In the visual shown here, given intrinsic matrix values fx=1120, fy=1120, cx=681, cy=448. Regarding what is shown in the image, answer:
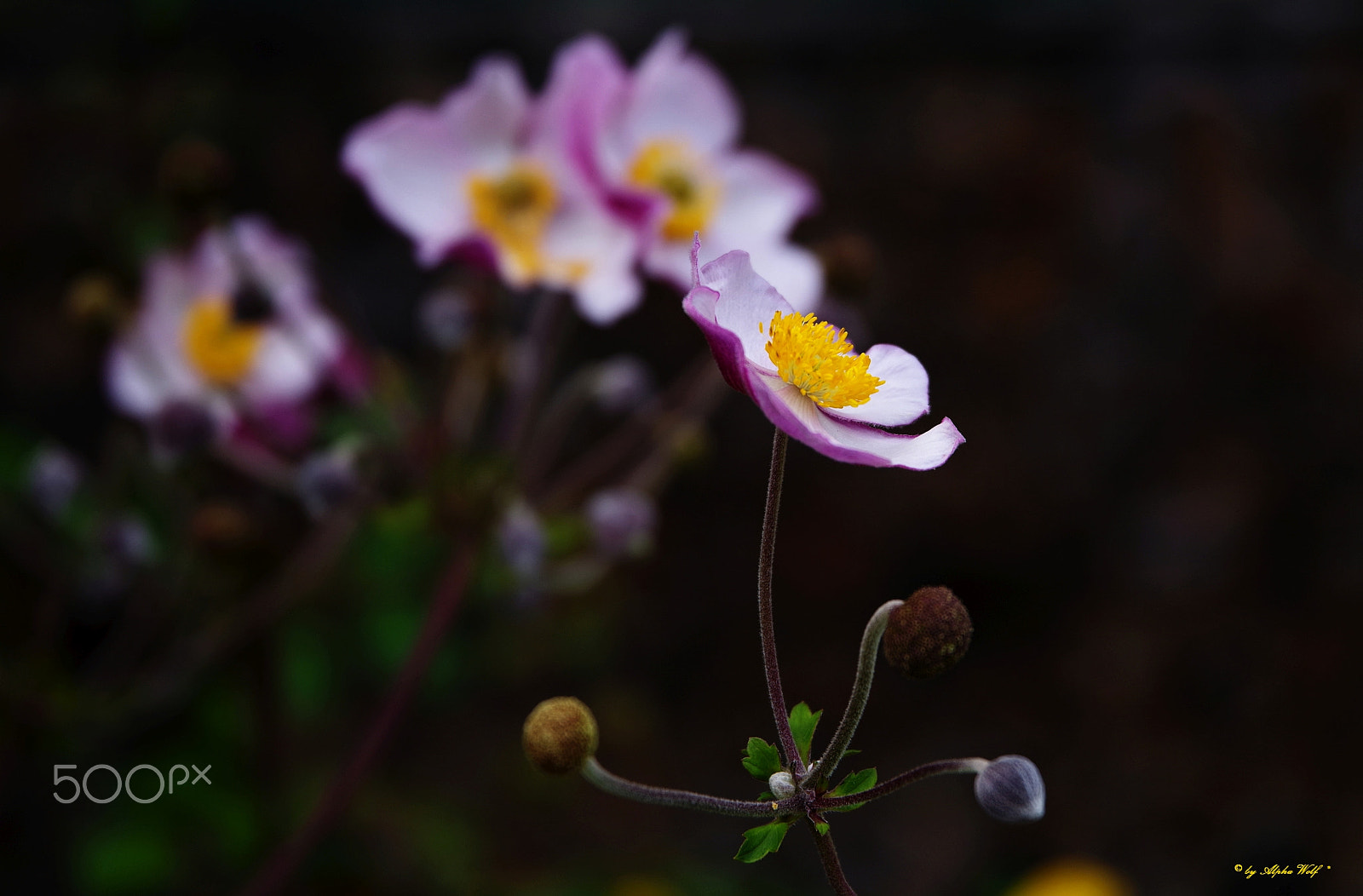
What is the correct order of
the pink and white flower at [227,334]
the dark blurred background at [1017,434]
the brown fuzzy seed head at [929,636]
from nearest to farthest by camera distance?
the brown fuzzy seed head at [929,636] < the pink and white flower at [227,334] < the dark blurred background at [1017,434]

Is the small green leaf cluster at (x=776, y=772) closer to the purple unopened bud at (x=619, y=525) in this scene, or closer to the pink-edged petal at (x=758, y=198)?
the purple unopened bud at (x=619, y=525)

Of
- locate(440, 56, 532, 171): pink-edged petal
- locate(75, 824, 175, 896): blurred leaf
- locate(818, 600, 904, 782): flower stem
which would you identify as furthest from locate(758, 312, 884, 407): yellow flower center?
locate(75, 824, 175, 896): blurred leaf

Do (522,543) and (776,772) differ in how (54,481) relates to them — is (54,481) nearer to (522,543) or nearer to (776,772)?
(522,543)

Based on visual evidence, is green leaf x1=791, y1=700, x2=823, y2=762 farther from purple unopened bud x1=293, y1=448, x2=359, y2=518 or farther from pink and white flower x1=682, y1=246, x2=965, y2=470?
purple unopened bud x1=293, y1=448, x2=359, y2=518

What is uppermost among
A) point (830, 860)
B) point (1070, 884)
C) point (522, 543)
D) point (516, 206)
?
point (516, 206)

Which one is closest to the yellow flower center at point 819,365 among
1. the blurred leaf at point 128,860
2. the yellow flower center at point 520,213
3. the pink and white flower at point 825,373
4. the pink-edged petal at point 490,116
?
the pink and white flower at point 825,373

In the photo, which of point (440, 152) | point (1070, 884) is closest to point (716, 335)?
point (440, 152)
